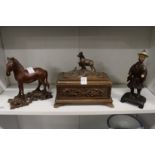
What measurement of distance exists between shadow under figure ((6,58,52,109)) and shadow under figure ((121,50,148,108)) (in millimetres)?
540

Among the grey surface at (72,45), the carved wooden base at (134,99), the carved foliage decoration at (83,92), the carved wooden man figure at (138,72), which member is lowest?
the carved wooden base at (134,99)

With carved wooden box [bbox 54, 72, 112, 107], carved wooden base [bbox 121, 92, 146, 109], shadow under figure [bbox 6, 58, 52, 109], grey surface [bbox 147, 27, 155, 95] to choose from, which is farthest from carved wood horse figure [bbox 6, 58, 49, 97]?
grey surface [bbox 147, 27, 155, 95]

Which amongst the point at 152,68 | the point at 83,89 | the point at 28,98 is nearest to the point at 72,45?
the point at 83,89

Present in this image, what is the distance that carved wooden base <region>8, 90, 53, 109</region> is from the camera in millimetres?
1072

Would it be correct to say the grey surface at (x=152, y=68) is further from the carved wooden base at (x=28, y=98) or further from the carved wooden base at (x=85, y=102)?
A: the carved wooden base at (x=28, y=98)

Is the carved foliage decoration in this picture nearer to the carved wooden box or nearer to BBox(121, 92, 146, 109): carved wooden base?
the carved wooden box

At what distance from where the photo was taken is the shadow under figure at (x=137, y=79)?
1.03m

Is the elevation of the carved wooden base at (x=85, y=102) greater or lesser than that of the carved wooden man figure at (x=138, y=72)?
lesser

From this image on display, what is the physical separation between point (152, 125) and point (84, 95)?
0.59 m

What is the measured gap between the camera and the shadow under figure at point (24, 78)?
1.03m

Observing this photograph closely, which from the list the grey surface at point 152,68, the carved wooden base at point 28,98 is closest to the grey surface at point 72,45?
the grey surface at point 152,68

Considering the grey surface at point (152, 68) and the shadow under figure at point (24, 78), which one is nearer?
the shadow under figure at point (24, 78)

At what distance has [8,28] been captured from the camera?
1209 millimetres
